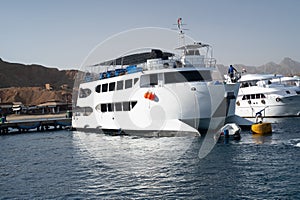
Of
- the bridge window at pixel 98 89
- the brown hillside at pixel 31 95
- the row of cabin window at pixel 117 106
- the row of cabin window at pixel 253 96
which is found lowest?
the row of cabin window at pixel 117 106

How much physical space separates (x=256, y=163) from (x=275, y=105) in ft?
125

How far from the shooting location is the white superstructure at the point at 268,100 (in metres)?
55.2

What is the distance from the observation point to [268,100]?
5622 centimetres

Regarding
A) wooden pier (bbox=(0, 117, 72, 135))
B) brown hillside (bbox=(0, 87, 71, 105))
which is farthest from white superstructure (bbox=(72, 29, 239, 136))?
brown hillside (bbox=(0, 87, 71, 105))

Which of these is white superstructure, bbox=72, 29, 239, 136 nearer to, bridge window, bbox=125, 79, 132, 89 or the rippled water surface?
bridge window, bbox=125, 79, 132, 89

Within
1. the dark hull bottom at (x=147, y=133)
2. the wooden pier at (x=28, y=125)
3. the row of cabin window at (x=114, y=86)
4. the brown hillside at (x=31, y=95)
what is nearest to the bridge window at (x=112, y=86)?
the row of cabin window at (x=114, y=86)

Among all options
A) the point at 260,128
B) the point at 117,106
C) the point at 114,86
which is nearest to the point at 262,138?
the point at 260,128

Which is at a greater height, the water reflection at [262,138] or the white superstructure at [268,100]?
the white superstructure at [268,100]

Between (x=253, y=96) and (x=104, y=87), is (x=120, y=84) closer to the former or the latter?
(x=104, y=87)

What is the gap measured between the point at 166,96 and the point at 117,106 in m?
7.34

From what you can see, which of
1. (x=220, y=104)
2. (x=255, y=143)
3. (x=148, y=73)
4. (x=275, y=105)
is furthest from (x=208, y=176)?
(x=275, y=105)

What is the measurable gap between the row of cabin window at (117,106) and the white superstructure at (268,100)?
2536 cm

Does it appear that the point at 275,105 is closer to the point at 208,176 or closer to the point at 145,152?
the point at 145,152

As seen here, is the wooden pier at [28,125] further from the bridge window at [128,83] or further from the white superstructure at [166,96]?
the bridge window at [128,83]
